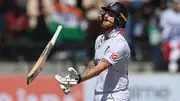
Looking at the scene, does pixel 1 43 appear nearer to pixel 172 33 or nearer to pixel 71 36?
Answer: pixel 71 36

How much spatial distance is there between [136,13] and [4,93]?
3487 mm

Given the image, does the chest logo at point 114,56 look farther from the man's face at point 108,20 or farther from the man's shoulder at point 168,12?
the man's shoulder at point 168,12

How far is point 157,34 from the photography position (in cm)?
1216

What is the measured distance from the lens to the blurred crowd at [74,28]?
11664 mm

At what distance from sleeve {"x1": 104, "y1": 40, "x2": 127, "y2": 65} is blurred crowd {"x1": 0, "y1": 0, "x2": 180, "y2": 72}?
5.14 meters

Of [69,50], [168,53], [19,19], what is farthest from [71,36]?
[168,53]

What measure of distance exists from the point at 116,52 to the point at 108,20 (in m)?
0.32

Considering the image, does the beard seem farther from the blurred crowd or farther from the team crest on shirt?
the blurred crowd

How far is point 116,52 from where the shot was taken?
6281 mm

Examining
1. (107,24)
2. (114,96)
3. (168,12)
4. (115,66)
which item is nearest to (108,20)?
(107,24)

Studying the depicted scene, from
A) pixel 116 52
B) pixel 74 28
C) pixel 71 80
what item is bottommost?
pixel 71 80

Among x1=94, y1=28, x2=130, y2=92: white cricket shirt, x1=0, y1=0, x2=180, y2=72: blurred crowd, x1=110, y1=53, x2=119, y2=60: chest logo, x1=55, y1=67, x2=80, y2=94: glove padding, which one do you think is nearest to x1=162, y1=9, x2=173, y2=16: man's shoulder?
x1=0, y1=0, x2=180, y2=72: blurred crowd

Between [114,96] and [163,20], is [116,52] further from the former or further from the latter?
[163,20]

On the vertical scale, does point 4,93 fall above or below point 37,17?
below
